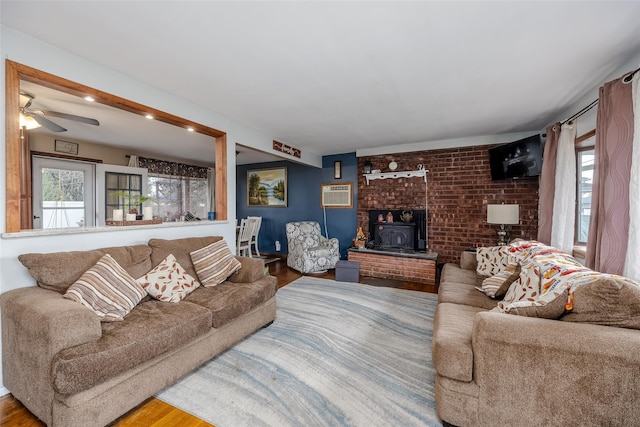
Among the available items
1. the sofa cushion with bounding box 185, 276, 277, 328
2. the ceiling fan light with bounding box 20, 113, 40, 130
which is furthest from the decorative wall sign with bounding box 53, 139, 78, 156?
the sofa cushion with bounding box 185, 276, 277, 328

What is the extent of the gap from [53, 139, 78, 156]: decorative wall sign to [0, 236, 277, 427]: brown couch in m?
3.42

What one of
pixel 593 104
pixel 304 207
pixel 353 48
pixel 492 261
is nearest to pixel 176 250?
pixel 353 48

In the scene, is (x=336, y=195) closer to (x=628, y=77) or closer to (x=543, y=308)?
(x=628, y=77)

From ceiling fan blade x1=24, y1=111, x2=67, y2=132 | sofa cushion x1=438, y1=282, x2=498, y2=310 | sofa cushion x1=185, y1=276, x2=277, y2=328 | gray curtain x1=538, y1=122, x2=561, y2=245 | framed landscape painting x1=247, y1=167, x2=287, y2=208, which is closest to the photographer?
sofa cushion x1=185, y1=276, x2=277, y2=328

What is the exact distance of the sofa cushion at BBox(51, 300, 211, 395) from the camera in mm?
1231

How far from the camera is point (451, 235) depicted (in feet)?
14.8

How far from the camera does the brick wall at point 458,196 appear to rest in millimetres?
4062

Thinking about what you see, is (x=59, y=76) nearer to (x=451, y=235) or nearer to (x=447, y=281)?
(x=447, y=281)

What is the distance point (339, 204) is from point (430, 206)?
175cm

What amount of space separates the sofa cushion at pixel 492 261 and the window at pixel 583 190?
98cm

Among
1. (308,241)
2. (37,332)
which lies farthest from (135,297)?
(308,241)

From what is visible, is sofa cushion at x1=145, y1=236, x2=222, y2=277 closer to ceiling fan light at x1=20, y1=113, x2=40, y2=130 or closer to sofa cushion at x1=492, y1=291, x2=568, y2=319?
ceiling fan light at x1=20, y1=113, x2=40, y2=130

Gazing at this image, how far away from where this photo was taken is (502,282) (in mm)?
2305

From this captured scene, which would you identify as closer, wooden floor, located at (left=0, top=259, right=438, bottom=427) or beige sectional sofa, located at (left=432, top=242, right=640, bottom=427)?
beige sectional sofa, located at (left=432, top=242, right=640, bottom=427)
